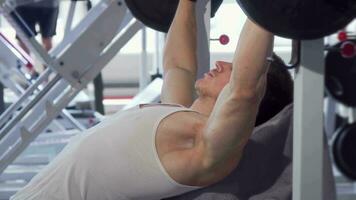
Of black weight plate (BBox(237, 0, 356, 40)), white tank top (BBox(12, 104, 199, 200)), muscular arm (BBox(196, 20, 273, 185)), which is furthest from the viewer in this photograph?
white tank top (BBox(12, 104, 199, 200))

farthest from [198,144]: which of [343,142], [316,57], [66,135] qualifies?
[66,135]

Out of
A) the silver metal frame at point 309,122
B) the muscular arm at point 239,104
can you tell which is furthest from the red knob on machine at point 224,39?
the silver metal frame at point 309,122

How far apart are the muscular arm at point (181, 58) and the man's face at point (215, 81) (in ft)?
0.76

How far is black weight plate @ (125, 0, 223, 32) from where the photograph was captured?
7.42 ft

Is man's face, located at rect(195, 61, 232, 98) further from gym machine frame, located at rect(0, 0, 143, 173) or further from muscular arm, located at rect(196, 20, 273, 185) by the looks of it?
gym machine frame, located at rect(0, 0, 143, 173)

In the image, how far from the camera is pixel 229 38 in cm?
245

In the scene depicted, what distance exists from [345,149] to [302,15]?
82.1 inches

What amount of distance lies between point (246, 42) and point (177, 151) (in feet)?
1.22

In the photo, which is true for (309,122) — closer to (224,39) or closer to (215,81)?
(215,81)

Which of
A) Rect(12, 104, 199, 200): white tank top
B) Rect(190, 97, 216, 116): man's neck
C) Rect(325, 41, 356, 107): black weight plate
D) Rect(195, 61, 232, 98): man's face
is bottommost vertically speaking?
Rect(325, 41, 356, 107): black weight plate

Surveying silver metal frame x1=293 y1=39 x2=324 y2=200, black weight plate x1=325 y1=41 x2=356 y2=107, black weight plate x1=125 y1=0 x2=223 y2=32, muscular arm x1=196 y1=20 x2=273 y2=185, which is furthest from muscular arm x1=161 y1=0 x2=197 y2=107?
black weight plate x1=325 y1=41 x2=356 y2=107

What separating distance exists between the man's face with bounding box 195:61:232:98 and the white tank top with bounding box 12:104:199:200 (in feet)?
0.43

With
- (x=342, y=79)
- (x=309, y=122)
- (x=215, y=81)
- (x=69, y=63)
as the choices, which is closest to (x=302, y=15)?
(x=309, y=122)

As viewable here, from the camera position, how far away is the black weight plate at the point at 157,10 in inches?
89.0
